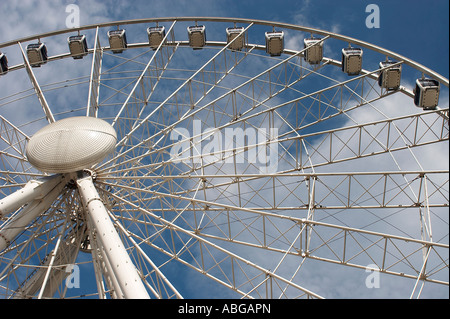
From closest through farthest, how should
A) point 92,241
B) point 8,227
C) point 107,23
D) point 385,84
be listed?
point 8,227 → point 92,241 → point 385,84 → point 107,23

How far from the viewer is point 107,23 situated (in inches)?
1312

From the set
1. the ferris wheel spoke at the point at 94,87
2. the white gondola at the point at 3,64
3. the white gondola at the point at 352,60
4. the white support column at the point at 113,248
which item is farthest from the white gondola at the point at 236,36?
the white support column at the point at 113,248

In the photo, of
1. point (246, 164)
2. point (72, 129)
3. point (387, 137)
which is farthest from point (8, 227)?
point (387, 137)

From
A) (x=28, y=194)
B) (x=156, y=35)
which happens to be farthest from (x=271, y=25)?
(x=28, y=194)

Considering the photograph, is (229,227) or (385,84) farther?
(385,84)

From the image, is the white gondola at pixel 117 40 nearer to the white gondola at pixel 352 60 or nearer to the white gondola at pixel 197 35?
the white gondola at pixel 197 35

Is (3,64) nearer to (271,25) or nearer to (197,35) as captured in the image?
(197,35)

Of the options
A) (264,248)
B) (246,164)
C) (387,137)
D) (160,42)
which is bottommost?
(264,248)

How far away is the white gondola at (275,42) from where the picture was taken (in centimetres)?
3238

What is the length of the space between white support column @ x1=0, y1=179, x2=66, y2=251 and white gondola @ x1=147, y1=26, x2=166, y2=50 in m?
14.4

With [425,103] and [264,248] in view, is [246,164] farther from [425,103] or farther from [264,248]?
[425,103]

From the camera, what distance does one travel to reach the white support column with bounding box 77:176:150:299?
14.2 meters
